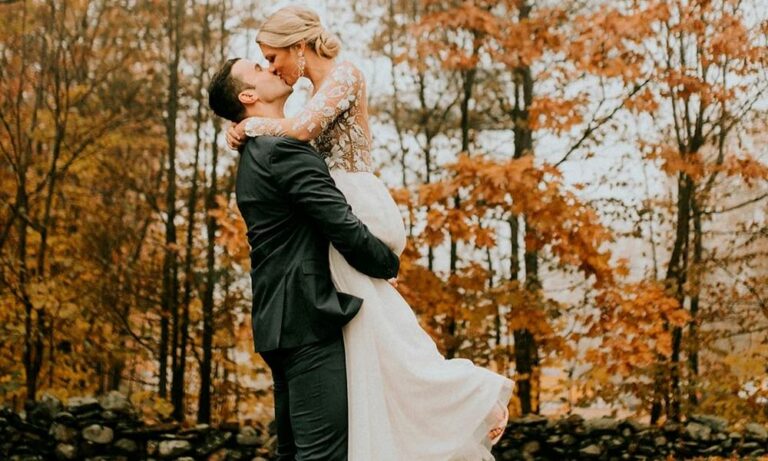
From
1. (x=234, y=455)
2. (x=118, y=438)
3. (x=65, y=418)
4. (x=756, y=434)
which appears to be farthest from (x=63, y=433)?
(x=756, y=434)

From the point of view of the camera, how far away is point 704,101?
25.7ft

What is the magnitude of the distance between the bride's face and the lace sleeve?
123mm

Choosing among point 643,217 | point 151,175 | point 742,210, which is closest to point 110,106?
point 151,175

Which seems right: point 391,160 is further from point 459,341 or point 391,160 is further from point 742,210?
point 742,210

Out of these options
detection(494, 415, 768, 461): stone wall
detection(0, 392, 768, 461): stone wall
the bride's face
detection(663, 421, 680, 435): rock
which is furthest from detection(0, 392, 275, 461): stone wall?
the bride's face

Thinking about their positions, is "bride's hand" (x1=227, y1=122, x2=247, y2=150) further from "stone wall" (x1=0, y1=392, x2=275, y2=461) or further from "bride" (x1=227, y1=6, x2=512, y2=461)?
"stone wall" (x1=0, y1=392, x2=275, y2=461)

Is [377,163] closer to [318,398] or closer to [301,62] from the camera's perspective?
[301,62]

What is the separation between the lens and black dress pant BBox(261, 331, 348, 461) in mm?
2010

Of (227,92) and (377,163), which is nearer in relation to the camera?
(227,92)

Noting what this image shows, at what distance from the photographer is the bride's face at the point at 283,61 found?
2.19 m

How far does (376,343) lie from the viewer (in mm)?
2072

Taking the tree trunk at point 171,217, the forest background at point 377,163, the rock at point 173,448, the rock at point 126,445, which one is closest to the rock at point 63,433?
the rock at point 126,445

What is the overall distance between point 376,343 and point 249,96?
72 centimetres

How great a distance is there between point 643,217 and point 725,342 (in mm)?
2401
